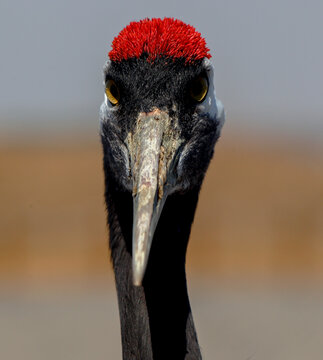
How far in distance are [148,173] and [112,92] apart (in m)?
0.65

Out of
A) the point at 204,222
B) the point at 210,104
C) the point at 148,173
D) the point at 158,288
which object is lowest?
the point at 204,222

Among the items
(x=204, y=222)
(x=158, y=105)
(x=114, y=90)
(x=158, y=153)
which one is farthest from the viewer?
(x=204, y=222)

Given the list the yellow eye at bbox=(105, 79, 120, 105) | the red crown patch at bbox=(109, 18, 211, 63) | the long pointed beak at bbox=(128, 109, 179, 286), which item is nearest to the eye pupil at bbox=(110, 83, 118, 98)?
the yellow eye at bbox=(105, 79, 120, 105)

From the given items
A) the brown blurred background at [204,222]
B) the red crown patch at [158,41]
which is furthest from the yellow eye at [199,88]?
the brown blurred background at [204,222]

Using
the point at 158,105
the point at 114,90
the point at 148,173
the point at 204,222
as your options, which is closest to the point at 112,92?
the point at 114,90

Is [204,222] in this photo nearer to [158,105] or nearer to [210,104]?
[210,104]

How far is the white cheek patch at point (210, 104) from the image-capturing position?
4.49 metres

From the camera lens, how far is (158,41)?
4.27 meters

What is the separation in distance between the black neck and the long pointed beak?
0.44m

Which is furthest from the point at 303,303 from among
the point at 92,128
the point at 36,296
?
the point at 92,128

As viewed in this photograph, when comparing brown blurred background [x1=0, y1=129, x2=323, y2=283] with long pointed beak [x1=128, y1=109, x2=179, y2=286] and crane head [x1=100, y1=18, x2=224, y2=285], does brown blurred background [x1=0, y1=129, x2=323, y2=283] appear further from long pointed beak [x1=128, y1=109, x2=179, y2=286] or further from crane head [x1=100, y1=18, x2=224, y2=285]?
long pointed beak [x1=128, y1=109, x2=179, y2=286]

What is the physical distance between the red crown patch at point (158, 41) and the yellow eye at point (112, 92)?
0.12 meters

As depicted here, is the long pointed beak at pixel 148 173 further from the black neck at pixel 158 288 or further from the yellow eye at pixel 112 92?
the black neck at pixel 158 288

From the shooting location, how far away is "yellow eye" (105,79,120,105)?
4.36 meters
